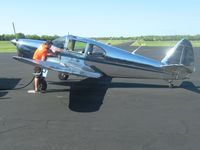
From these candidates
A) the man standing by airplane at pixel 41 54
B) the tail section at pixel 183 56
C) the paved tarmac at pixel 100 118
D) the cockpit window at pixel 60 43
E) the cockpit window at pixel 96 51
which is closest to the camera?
the paved tarmac at pixel 100 118

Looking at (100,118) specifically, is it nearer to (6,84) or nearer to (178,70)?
(178,70)

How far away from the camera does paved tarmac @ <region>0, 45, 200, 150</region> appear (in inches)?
269

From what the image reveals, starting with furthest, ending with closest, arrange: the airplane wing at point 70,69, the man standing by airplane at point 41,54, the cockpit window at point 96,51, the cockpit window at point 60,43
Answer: the cockpit window at point 60,43 → the cockpit window at point 96,51 → the man standing by airplane at point 41,54 → the airplane wing at point 70,69

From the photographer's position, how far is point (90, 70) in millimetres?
13477

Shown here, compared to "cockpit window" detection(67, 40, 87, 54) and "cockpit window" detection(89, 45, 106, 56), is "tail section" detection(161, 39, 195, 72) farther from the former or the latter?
"cockpit window" detection(67, 40, 87, 54)

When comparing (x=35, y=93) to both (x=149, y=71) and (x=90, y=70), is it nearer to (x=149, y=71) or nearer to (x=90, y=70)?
(x=90, y=70)

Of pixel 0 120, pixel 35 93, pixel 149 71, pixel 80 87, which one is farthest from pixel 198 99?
pixel 0 120

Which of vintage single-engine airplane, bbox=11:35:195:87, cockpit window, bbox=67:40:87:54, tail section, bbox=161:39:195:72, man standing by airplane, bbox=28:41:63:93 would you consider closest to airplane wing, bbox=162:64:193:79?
vintage single-engine airplane, bbox=11:35:195:87

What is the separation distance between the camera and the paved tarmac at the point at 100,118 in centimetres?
683

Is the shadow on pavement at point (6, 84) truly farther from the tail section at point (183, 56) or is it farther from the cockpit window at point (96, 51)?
the tail section at point (183, 56)

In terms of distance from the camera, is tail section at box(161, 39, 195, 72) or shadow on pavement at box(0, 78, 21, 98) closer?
shadow on pavement at box(0, 78, 21, 98)

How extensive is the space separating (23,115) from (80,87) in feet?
16.2

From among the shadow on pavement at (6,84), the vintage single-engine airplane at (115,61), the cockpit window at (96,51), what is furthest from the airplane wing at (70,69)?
the shadow on pavement at (6,84)

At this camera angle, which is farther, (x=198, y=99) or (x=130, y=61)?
(x=130, y=61)
